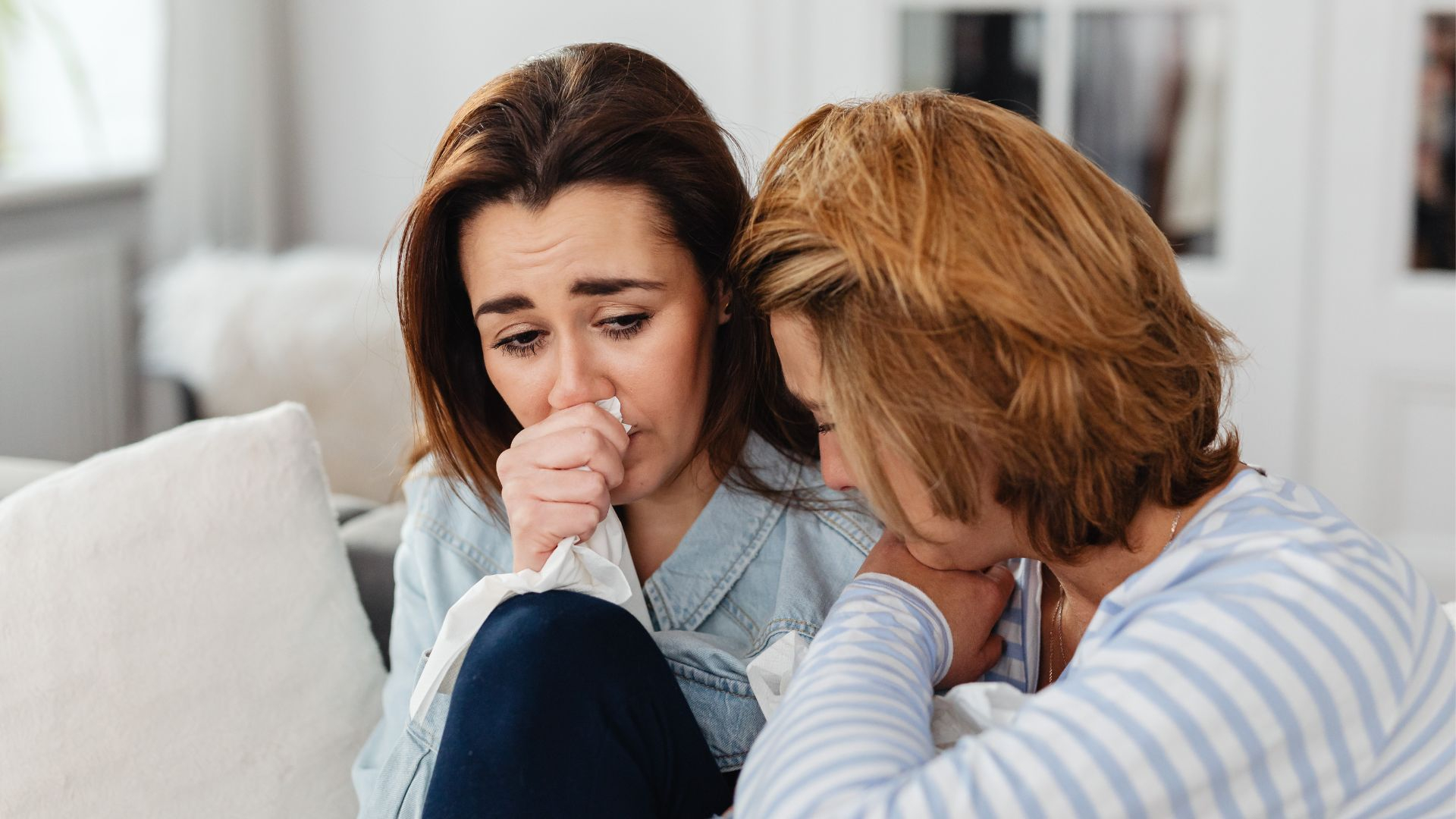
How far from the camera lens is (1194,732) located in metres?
0.73

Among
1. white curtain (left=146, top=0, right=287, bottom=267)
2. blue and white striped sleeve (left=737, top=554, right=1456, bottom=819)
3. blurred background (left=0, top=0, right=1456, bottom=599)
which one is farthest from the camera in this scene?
white curtain (left=146, top=0, right=287, bottom=267)

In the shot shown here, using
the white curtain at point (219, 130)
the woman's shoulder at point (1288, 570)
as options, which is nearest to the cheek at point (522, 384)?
the woman's shoulder at point (1288, 570)

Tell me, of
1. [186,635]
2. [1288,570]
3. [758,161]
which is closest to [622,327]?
[186,635]

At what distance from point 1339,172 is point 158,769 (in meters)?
2.42

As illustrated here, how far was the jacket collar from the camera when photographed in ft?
4.29

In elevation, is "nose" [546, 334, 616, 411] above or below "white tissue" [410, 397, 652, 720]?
above

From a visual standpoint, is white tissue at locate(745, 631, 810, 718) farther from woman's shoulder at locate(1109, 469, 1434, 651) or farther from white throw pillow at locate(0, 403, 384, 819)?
white throw pillow at locate(0, 403, 384, 819)

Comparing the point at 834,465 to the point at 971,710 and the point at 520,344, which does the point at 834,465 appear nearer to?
the point at 971,710

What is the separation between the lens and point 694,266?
118 cm

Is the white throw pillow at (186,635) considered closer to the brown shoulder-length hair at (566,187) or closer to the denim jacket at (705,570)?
the denim jacket at (705,570)

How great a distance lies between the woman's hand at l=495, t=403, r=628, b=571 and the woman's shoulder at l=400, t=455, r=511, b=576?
8.0 inches

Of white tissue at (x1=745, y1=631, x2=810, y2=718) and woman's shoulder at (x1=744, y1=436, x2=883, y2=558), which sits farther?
woman's shoulder at (x1=744, y1=436, x2=883, y2=558)

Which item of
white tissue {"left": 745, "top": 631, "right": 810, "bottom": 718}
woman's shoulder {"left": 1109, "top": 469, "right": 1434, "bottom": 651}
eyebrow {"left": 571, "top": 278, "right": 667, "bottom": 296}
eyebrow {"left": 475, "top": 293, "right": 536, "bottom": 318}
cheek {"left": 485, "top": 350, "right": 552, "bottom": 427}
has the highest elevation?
eyebrow {"left": 571, "top": 278, "right": 667, "bottom": 296}

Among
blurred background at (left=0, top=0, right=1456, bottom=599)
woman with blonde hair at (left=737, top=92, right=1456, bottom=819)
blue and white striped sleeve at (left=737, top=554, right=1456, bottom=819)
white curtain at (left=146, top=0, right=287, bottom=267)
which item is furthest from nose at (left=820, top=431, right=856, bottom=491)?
white curtain at (left=146, top=0, right=287, bottom=267)
